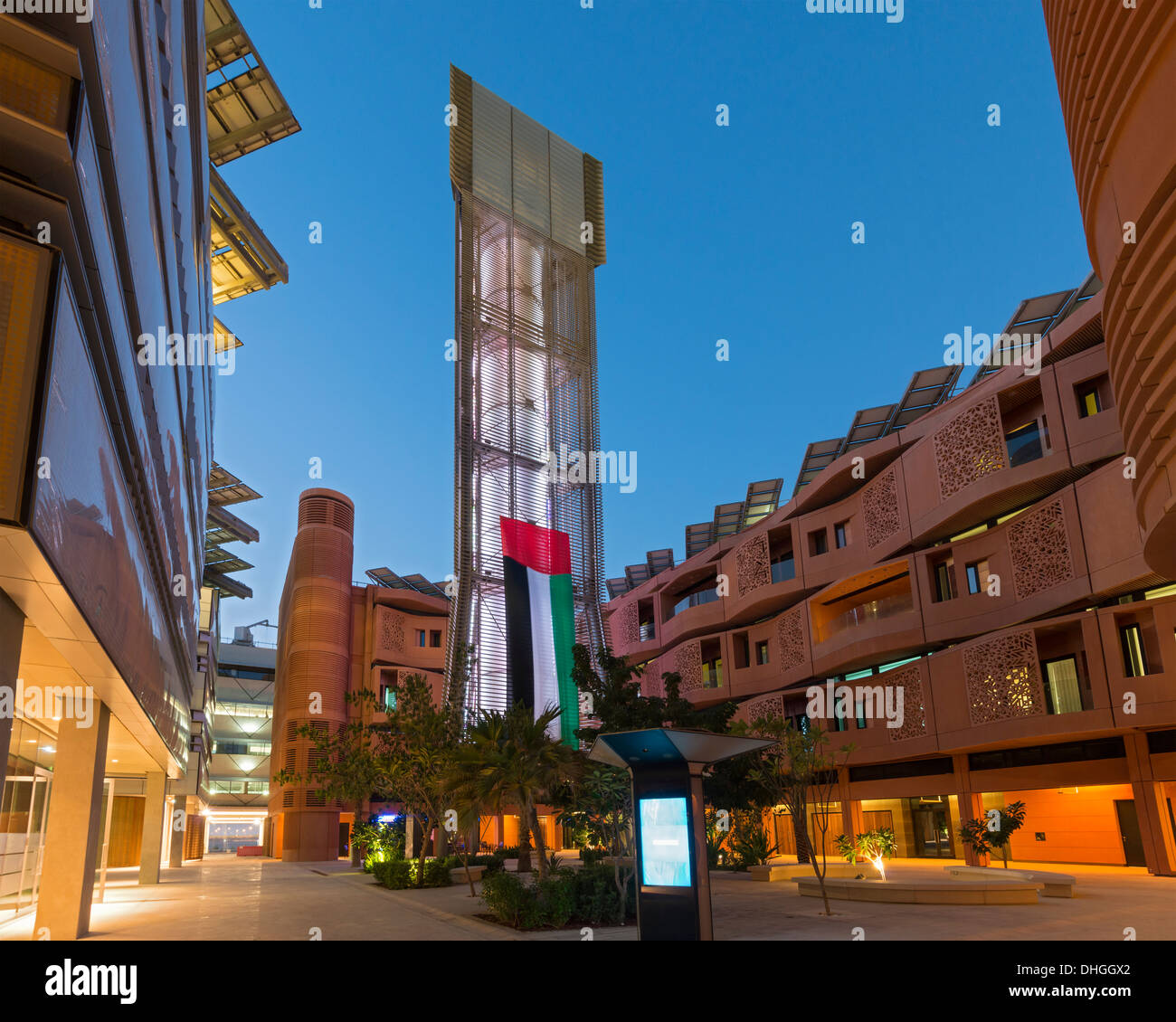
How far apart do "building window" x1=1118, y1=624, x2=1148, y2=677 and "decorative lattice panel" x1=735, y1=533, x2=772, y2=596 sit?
764 inches

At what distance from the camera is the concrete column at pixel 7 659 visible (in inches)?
266

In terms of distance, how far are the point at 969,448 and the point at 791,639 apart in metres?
14.3

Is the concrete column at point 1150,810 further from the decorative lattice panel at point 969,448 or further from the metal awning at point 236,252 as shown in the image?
the metal awning at point 236,252

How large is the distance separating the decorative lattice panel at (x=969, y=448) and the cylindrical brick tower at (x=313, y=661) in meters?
34.6

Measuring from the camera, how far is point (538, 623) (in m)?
47.6

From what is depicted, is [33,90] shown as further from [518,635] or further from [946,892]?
[518,635]

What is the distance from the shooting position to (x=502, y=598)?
47.7 metres

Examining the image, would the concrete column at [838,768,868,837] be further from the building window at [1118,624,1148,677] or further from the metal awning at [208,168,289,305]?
the metal awning at [208,168,289,305]

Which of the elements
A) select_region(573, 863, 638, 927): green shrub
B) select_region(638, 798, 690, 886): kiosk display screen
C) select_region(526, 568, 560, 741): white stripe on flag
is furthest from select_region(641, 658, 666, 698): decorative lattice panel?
select_region(638, 798, 690, 886): kiosk display screen

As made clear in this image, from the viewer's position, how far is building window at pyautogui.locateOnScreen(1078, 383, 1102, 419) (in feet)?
94.5

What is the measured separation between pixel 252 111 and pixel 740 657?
34250 millimetres

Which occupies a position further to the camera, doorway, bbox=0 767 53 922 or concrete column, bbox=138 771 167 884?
concrete column, bbox=138 771 167 884

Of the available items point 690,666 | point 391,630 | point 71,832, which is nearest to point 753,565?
point 690,666
